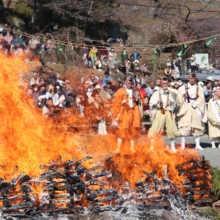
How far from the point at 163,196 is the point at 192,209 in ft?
1.70

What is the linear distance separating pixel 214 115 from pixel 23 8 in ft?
57.1

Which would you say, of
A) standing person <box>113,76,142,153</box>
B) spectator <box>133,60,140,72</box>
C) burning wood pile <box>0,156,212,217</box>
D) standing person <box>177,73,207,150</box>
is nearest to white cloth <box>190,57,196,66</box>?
spectator <box>133,60,140,72</box>

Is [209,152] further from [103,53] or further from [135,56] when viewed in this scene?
[135,56]

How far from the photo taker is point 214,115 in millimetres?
14781

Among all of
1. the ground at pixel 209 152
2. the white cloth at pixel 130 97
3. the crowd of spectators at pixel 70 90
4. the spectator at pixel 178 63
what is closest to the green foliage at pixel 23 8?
the crowd of spectators at pixel 70 90

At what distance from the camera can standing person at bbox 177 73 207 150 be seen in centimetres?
1423

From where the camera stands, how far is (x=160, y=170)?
9.51 metres

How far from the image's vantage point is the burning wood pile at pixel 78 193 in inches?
315

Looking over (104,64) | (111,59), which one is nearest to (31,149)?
(104,64)

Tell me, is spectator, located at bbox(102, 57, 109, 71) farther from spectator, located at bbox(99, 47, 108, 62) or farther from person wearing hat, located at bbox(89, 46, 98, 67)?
person wearing hat, located at bbox(89, 46, 98, 67)

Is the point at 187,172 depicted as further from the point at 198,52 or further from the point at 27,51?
the point at 198,52

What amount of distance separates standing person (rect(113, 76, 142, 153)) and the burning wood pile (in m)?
4.20

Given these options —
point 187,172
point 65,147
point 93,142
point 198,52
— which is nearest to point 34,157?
point 65,147

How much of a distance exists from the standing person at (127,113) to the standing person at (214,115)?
2.32 m
